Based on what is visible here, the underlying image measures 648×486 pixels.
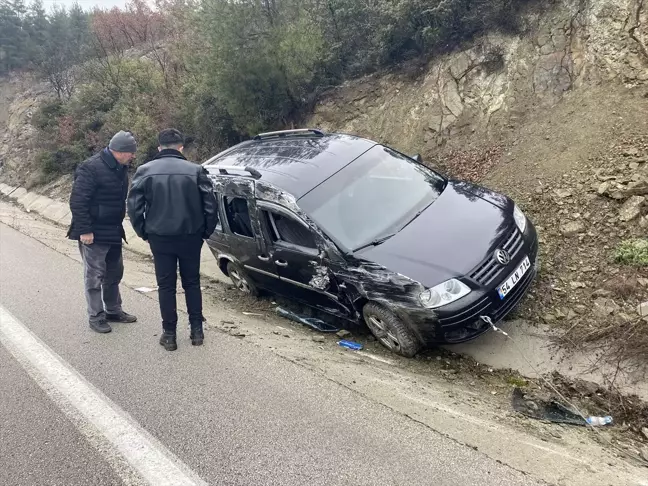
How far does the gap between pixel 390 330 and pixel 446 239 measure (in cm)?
98

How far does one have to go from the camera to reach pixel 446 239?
4.85 m

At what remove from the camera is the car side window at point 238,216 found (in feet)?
19.8

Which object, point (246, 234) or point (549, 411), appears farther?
point (246, 234)

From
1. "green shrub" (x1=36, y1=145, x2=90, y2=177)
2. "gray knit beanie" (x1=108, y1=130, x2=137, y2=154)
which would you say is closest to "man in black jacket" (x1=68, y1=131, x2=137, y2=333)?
"gray knit beanie" (x1=108, y1=130, x2=137, y2=154)

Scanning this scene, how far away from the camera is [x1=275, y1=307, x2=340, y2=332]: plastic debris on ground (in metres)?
5.84

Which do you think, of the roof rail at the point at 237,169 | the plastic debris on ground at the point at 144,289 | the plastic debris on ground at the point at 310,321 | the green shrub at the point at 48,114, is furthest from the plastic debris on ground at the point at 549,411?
the green shrub at the point at 48,114

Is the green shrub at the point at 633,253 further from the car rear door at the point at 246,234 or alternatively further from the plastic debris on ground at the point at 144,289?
the plastic debris on ground at the point at 144,289

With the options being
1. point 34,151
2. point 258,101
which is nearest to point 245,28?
point 258,101

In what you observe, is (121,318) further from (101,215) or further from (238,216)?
(238,216)

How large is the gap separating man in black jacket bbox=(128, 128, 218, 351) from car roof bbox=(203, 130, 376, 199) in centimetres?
124

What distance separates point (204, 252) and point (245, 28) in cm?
488

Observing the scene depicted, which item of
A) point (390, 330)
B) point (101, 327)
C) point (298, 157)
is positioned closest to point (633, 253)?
point (390, 330)

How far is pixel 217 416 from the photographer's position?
144 inches

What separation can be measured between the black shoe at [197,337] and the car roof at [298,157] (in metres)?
1.66
